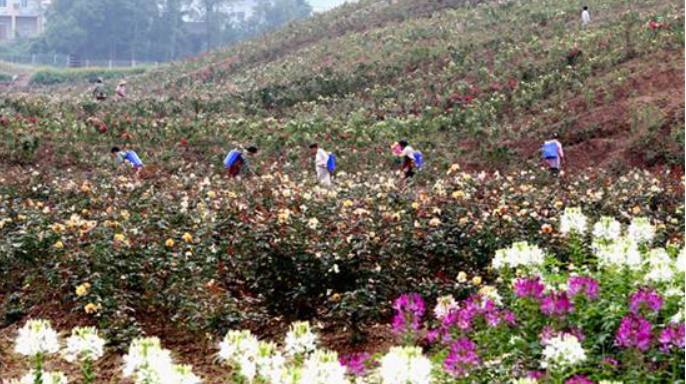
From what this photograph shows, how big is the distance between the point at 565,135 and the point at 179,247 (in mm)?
13090

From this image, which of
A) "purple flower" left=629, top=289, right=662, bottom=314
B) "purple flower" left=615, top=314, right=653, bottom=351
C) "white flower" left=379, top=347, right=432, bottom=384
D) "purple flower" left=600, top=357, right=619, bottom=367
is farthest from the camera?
"purple flower" left=629, top=289, right=662, bottom=314

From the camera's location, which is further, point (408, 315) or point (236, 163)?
point (236, 163)

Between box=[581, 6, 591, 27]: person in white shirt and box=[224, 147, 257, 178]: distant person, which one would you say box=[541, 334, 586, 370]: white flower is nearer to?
box=[224, 147, 257, 178]: distant person

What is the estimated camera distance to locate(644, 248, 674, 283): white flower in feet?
17.1

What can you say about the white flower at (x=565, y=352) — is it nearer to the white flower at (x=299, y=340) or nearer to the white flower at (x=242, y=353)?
the white flower at (x=299, y=340)

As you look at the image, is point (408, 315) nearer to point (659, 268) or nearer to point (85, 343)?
point (659, 268)

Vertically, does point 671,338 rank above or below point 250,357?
above

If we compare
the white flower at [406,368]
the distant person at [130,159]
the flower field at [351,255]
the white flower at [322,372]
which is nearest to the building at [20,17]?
the flower field at [351,255]

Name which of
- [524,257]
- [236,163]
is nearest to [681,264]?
[524,257]

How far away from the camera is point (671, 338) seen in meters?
4.37

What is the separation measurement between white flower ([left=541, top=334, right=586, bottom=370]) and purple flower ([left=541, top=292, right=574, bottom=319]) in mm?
558

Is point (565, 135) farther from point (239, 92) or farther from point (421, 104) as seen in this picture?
point (239, 92)

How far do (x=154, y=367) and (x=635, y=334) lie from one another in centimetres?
204

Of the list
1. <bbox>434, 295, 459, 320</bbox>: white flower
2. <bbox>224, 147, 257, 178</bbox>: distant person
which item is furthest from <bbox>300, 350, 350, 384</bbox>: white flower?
<bbox>224, 147, 257, 178</bbox>: distant person
